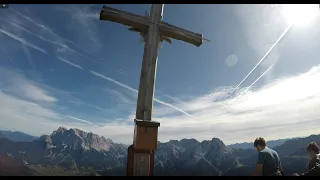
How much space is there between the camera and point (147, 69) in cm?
455

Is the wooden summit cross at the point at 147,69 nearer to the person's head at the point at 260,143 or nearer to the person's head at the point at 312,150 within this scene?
the person's head at the point at 260,143

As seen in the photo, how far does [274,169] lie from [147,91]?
332 cm

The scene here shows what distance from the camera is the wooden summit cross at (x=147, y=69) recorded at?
13.0ft

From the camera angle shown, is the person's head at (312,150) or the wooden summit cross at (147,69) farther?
the person's head at (312,150)

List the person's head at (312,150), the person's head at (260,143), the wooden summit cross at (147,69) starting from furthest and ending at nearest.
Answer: the person's head at (312,150) < the person's head at (260,143) < the wooden summit cross at (147,69)

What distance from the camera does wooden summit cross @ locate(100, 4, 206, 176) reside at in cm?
397

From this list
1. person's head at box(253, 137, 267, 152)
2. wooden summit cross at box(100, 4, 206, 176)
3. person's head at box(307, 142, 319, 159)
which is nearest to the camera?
wooden summit cross at box(100, 4, 206, 176)

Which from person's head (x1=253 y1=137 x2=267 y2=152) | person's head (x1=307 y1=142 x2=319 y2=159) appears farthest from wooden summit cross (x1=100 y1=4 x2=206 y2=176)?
person's head (x1=307 y1=142 x2=319 y2=159)

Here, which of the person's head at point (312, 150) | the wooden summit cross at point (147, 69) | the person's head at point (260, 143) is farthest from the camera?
the person's head at point (312, 150)

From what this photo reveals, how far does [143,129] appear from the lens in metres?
3.97

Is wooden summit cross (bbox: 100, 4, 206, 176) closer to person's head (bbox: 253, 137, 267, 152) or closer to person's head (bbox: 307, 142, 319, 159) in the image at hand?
person's head (bbox: 253, 137, 267, 152)

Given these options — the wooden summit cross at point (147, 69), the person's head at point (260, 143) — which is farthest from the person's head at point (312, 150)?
the wooden summit cross at point (147, 69)

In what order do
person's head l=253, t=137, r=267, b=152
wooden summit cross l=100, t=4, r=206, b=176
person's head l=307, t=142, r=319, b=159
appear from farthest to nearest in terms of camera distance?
person's head l=307, t=142, r=319, b=159 → person's head l=253, t=137, r=267, b=152 → wooden summit cross l=100, t=4, r=206, b=176
